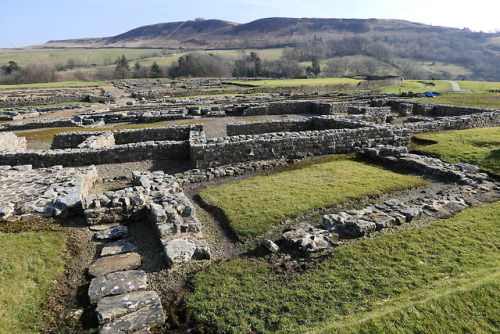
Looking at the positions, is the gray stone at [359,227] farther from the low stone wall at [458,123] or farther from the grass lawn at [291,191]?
the low stone wall at [458,123]

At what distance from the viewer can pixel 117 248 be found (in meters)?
7.31

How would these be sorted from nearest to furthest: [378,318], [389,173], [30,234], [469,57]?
[378,318], [30,234], [389,173], [469,57]

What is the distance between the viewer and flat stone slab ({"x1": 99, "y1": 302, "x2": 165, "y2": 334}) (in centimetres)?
502

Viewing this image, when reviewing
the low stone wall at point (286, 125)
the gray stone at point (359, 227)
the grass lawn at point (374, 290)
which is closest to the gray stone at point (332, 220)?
the gray stone at point (359, 227)

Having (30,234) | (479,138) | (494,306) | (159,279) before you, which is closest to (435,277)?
(494,306)

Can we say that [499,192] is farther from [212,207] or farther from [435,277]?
[212,207]

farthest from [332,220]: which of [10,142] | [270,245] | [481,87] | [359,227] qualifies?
[481,87]

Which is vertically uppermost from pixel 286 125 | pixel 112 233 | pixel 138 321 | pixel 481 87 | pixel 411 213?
pixel 481 87

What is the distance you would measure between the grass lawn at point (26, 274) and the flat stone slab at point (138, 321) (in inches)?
52.2

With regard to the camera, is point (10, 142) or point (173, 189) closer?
point (173, 189)

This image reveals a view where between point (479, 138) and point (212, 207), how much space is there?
597 inches

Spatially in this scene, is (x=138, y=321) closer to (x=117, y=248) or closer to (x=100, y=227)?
(x=117, y=248)

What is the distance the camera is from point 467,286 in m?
5.19

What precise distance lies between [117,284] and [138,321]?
1153 mm
